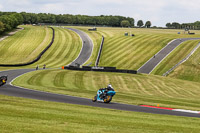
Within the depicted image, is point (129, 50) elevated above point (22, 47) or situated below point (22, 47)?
below

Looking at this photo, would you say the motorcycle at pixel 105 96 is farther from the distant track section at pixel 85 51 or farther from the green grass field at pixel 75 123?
the distant track section at pixel 85 51

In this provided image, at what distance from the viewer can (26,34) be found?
133 meters

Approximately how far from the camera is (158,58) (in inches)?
3319

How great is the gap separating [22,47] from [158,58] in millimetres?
50279

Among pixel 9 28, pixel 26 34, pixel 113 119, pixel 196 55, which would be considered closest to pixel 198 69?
pixel 196 55

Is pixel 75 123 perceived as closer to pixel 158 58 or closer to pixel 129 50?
pixel 158 58

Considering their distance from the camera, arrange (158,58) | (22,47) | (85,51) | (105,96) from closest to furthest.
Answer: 1. (105,96)
2. (158,58)
3. (85,51)
4. (22,47)

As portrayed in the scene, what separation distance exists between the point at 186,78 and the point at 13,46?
67.5 meters

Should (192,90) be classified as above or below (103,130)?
below

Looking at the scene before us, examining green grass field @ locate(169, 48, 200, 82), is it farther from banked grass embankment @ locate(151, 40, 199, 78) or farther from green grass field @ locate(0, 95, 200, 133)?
green grass field @ locate(0, 95, 200, 133)

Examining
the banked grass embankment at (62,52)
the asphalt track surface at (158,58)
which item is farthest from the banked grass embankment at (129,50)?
the banked grass embankment at (62,52)

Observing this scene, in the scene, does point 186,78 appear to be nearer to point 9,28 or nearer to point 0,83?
point 0,83

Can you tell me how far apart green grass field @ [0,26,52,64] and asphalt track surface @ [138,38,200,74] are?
35.1 metres

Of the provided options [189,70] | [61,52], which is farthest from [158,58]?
[61,52]
